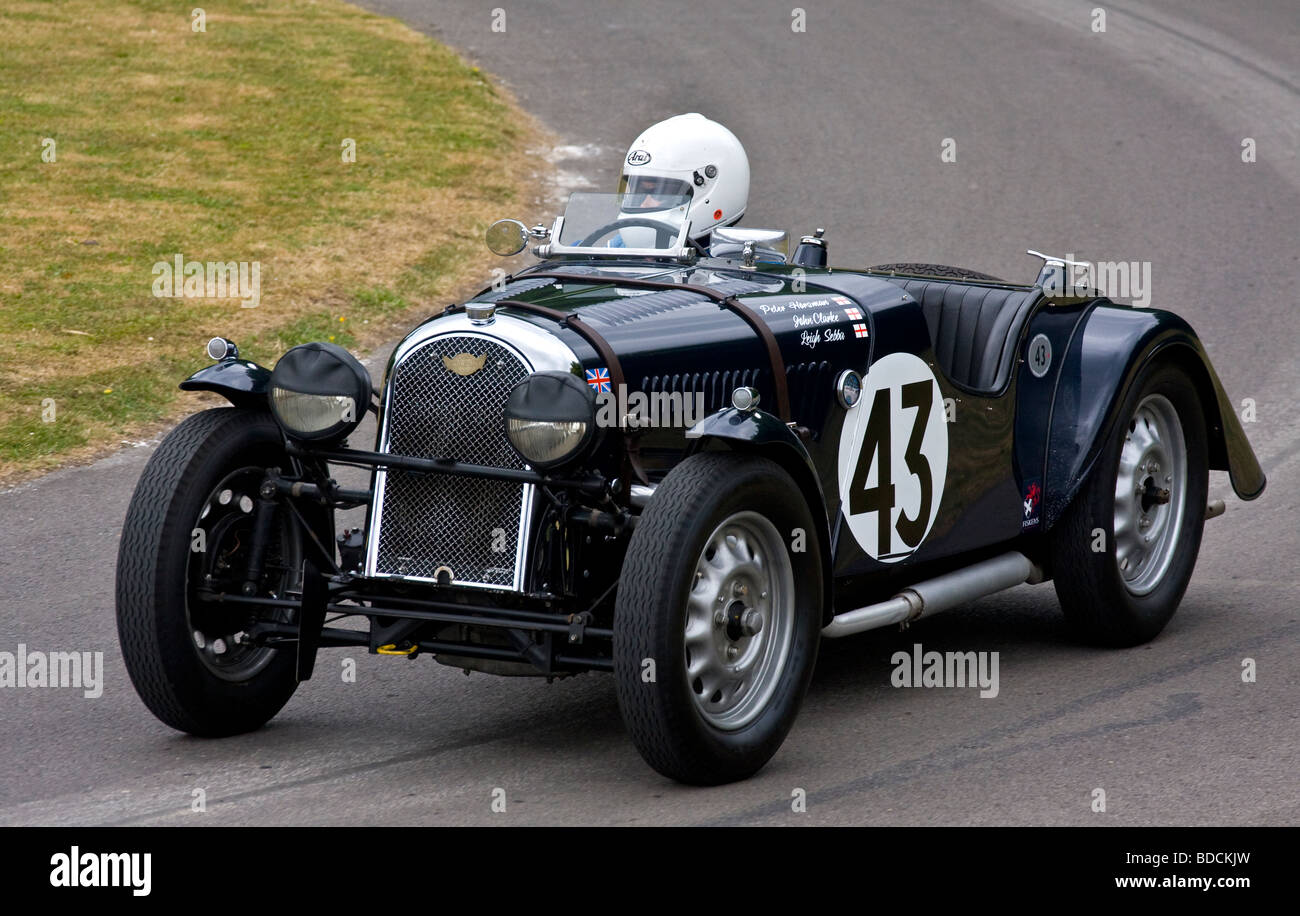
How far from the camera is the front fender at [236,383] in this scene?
218 inches

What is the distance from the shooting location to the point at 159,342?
1095 cm

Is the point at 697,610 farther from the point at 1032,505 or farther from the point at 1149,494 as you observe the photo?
the point at 1149,494

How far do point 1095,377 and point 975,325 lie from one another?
1.63ft

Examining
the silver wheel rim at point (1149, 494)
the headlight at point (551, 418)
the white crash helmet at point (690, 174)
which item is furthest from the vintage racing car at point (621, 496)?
the silver wheel rim at point (1149, 494)

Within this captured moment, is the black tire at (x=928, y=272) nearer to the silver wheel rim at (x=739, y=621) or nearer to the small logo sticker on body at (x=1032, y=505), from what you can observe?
the small logo sticker on body at (x=1032, y=505)

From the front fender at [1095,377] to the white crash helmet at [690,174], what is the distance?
1510 mm

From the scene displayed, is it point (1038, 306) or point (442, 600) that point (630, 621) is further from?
point (1038, 306)

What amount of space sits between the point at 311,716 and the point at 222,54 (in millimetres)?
14712

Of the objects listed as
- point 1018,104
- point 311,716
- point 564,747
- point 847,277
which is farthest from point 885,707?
point 1018,104

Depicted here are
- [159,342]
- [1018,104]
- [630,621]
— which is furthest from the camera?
[1018,104]

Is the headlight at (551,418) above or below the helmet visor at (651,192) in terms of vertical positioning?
below

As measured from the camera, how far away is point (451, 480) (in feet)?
17.2

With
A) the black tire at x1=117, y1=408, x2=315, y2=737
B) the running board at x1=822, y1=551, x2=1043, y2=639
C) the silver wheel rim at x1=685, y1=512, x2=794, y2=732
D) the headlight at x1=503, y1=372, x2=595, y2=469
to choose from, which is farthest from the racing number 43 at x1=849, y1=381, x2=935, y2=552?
the black tire at x1=117, y1=408, x2=315, y2=737

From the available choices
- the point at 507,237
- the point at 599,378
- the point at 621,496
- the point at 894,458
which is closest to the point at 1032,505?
the point at 894,458
